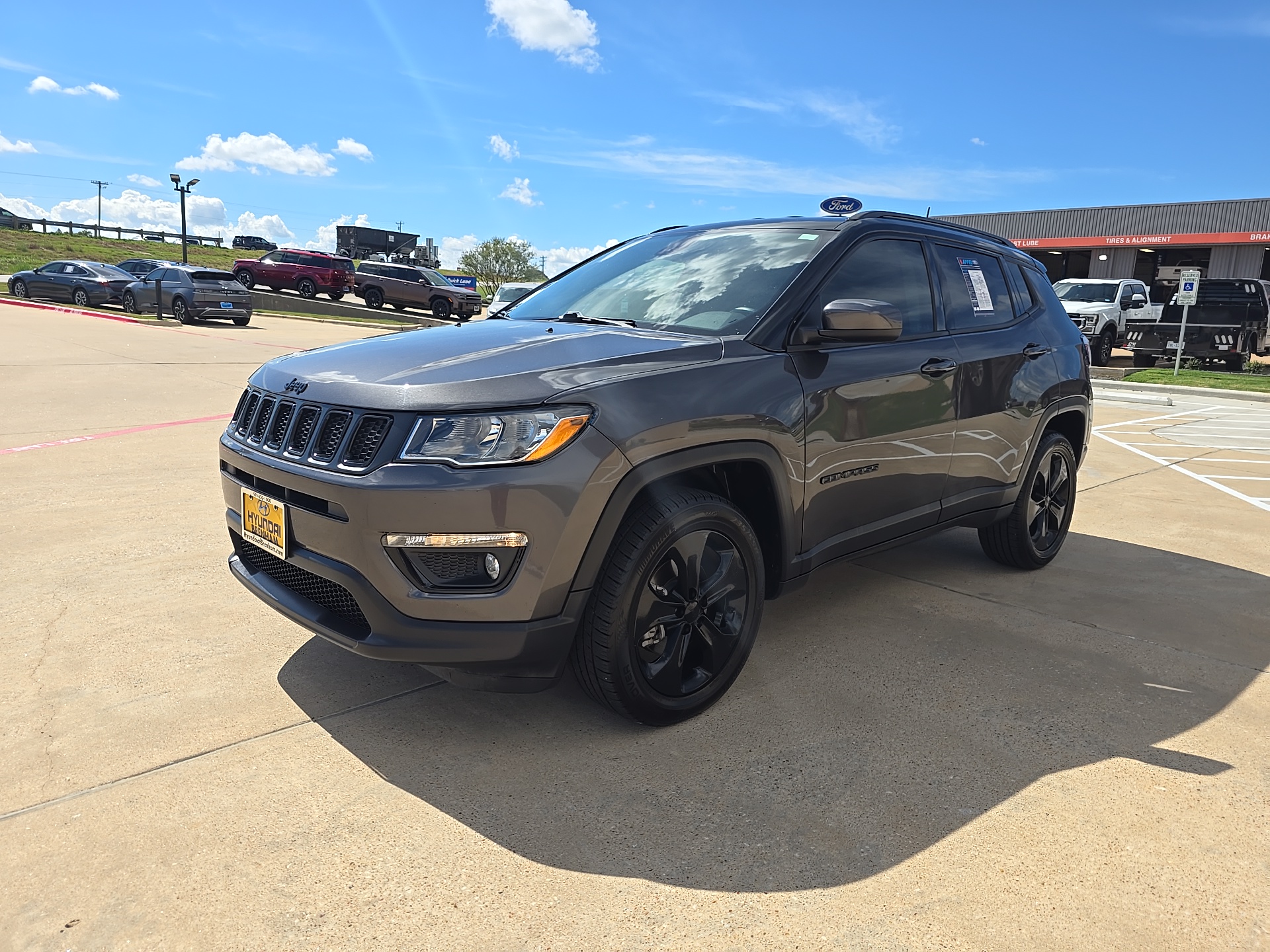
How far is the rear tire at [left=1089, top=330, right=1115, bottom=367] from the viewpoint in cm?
2159

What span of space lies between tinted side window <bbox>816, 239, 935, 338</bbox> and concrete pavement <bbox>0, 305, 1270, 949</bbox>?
1.37 m

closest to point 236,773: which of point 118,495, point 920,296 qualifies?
point 920,296

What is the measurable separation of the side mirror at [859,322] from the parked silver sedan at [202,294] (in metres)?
22.9

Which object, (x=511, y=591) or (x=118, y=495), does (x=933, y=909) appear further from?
(x=118, y=495)

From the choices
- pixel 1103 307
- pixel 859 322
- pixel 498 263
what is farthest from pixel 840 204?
pixel 498 263

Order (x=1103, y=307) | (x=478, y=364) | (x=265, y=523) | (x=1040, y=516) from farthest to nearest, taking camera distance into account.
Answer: (x=1103, y=307)
(x=1040, y=516)
(x=265, y=523)
(x=478, y=364)

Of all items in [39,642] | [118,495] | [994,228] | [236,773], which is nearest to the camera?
[236,773]

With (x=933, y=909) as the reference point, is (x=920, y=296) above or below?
above

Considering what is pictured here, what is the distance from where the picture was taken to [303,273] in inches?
1257

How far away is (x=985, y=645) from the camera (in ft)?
12.9

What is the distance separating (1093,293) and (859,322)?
21.7m

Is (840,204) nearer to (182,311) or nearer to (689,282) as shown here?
(689,282)

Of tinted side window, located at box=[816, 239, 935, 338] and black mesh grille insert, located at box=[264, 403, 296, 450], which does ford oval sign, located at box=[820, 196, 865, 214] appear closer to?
tinted side window, located at box=[816, 239, 935, 338]

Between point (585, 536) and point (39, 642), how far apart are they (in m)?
2.41
